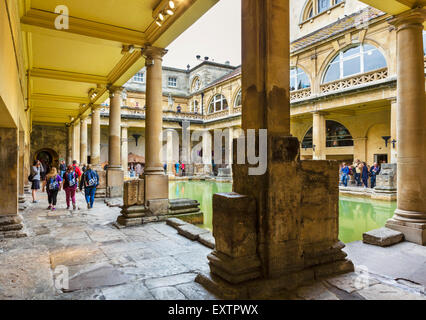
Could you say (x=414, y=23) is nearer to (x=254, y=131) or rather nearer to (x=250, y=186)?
(x=254, y=131)

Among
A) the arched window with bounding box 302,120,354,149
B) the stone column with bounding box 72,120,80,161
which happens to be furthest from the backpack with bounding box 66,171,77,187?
the arched window with bounding box 302,120,354,149

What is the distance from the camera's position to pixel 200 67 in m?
30.5

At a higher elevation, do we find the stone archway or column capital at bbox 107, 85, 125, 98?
column capital at bbox 107, 85, 125, 98

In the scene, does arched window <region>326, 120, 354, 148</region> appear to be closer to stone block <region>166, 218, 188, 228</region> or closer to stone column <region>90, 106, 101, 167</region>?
stone column <region>90, 106, 101, 167</region>

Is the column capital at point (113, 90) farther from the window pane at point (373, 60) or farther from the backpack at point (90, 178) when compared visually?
the window pane at point (373, 60)

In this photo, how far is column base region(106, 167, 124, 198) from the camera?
9555 mm

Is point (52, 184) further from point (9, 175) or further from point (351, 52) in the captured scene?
point (351, 52)

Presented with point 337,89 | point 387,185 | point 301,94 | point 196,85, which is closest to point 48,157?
point 196,85

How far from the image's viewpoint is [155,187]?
6.39 metres

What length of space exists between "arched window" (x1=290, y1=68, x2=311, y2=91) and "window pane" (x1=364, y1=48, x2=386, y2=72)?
3.78 meters

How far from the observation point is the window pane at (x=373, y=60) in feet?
47.8

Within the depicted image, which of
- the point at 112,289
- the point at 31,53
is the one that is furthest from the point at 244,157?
the point at 31,53

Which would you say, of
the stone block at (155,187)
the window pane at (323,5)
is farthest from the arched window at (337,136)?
the stone block at (155,187)

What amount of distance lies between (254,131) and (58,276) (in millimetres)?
2759
